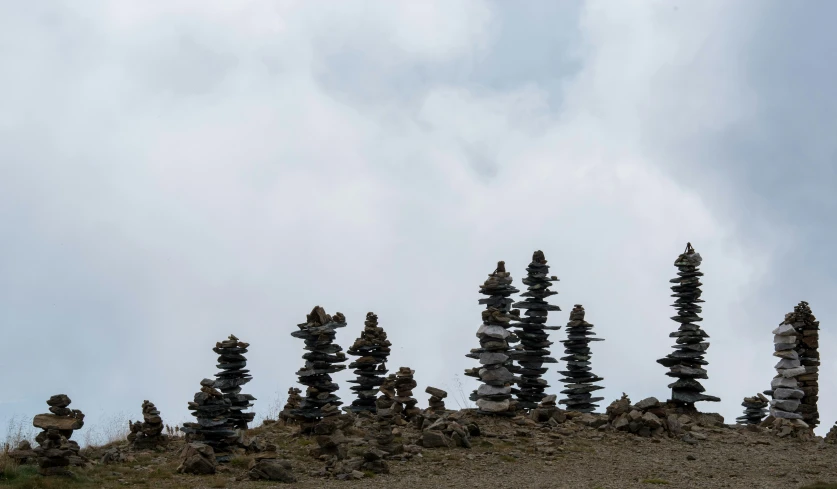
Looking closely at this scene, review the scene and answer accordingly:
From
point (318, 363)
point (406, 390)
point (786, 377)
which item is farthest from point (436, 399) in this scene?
point (786, 377)

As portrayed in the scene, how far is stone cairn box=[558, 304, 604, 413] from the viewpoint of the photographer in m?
33.1

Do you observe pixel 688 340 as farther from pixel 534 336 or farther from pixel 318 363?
pixel 318 363

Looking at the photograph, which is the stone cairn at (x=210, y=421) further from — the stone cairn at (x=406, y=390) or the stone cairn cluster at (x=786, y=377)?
the stone cairn cluster at (x=786, y=377)

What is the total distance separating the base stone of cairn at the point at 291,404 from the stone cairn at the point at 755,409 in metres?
19.7

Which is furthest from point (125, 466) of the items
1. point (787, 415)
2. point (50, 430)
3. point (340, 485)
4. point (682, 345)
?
point (787, 415)

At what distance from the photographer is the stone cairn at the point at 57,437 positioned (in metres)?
19.6

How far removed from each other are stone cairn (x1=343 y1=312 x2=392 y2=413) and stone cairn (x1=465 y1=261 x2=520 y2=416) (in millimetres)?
3376

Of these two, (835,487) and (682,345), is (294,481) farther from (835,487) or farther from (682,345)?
(682,345)

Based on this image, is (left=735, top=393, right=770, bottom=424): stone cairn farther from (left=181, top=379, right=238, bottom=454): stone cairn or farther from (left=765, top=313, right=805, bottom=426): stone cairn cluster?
(left=181, top=379, right=238, bottom=454): stone cairn

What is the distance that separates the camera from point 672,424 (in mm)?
27531

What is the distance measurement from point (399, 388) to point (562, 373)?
28.1 ft

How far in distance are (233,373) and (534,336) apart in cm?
1231

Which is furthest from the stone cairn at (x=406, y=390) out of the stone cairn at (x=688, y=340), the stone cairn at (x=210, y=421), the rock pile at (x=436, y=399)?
the stone cairn at (x=688, y=340)

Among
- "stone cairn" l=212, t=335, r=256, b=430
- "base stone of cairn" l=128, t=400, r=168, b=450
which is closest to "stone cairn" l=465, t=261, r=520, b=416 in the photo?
"stone cairn" l=212, t=335, r=256, b=430
